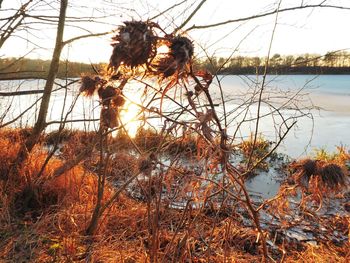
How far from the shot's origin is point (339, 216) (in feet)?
13.1

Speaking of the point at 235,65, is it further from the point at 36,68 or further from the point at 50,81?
the point at 36,68

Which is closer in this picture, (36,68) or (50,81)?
(50,81)

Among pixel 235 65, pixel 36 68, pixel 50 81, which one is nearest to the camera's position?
pixel 235 65

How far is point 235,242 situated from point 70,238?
4.21ft

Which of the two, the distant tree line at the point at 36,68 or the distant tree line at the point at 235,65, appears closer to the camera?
the distant tree line at the point at 235,65

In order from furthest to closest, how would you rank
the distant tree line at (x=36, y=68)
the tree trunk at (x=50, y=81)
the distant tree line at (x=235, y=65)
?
the distant tree line at (x=36, y=68), the tree trunk at (x=50, y=81), the distant tree line at (x=235, y=65)

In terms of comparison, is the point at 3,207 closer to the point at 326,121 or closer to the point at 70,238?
the point at 70,238

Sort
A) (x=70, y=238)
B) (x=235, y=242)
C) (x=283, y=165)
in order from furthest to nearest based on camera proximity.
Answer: (x=283, y=165)
(x=235, y=242)
(x=70, y=238)

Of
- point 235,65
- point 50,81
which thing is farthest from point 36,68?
point 235,65

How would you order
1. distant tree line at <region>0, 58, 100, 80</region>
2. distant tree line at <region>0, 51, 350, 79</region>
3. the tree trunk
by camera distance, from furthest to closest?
distant tree line at <region>0, 58, 100, 80</region> → the tree trunk → distant tree line at <region>0, 51, 350, 79</region>

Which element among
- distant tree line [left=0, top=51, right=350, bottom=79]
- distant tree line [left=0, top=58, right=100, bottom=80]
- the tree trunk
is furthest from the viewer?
distant tree line [left=0, top=58, right=100, bottom=80]

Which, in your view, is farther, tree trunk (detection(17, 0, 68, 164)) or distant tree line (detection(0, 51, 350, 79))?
tree trunk (detection(17, 0, 68, 164))

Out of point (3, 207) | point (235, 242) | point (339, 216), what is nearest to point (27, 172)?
point (3, 207)

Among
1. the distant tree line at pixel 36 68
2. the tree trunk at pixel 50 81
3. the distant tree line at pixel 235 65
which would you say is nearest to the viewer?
the distant tree line at pixel 235 65
